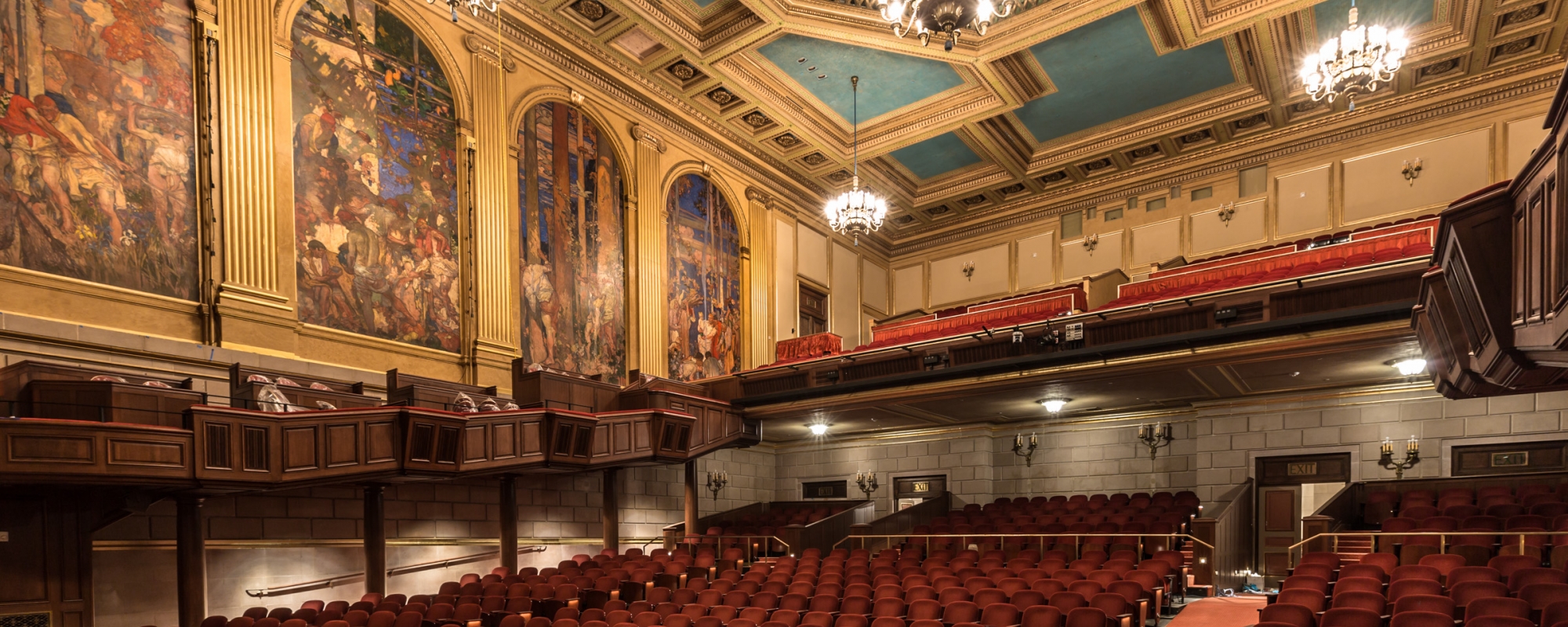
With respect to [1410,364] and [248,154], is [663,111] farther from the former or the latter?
[1410,364]

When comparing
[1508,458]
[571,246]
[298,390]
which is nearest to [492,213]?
[571,246]

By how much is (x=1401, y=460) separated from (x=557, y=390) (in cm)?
988

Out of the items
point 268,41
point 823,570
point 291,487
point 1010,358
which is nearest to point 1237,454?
point 1010,358

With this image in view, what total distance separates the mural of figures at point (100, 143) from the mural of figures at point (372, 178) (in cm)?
109

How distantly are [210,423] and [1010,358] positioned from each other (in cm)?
778

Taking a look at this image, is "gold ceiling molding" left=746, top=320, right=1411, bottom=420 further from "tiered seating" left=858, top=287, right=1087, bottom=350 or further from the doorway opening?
the doorway opening

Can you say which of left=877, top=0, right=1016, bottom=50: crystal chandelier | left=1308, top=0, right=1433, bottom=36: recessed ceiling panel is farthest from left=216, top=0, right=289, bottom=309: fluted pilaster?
left=1308, top=0, right=1433, bottom=36: recessed ceiling panel

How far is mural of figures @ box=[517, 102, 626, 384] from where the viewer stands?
11.0 m

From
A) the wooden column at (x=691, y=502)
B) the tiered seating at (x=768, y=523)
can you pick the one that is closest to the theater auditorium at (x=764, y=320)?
the tiered seating at (x=768, y=523)

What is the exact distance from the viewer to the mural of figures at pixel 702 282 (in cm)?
1315

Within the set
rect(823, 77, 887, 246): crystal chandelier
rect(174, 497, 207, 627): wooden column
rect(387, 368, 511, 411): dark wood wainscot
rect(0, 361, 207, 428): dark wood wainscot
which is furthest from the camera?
rect(823, 77, 887, 246): crystal chandelier

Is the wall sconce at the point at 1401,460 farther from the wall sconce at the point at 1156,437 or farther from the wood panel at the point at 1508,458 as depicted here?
the wall sconce at the point at 1156,437

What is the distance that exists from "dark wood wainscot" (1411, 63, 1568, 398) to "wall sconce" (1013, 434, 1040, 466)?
832cm

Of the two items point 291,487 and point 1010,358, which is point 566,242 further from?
point 1010,358
